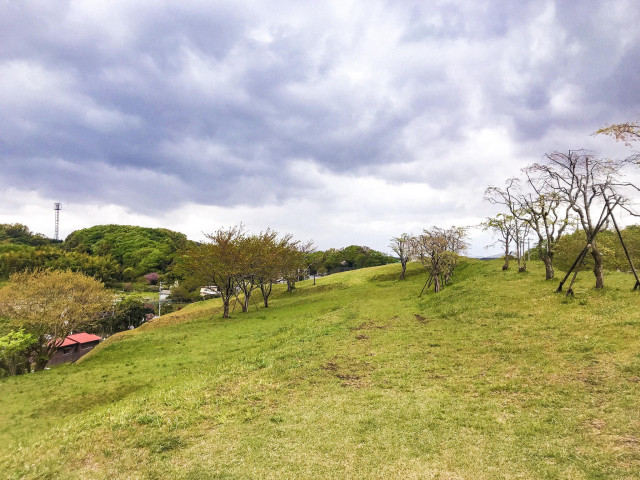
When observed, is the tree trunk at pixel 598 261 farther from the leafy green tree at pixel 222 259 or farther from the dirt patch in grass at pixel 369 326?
the leafy green tree at pixel 222 259

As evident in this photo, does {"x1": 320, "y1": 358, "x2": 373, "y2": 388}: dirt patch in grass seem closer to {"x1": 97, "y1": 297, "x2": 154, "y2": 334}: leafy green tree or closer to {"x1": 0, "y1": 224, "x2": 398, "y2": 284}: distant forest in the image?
{"x1": 97, "y1": 297, "x2": 154, "y2": 334}: leafy green tree

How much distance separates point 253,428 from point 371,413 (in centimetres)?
416

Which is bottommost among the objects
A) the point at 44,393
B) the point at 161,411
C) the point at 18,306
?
the point at 44,393

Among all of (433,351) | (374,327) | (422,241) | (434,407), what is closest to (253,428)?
(434,407)

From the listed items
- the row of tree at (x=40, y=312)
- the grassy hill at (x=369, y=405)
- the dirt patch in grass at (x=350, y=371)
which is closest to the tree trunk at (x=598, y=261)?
the grassy hill at (x=369, y=405)

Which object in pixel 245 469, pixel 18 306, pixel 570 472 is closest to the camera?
pixel 570 472

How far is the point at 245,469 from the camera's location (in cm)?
845

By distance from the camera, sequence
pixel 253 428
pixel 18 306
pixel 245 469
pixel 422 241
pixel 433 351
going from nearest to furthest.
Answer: pixel 245 469 → pixel 253 428 → pixel 433 351 → pixel 18 306 → pixel 422 241

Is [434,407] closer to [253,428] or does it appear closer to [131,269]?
[253,428]

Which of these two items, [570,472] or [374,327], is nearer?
[570,472]

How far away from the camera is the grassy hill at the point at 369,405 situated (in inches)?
331

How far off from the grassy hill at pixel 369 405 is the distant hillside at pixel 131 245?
419ft

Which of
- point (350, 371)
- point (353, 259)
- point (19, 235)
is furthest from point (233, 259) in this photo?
point (19, 235)

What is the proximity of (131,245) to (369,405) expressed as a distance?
173 meters
